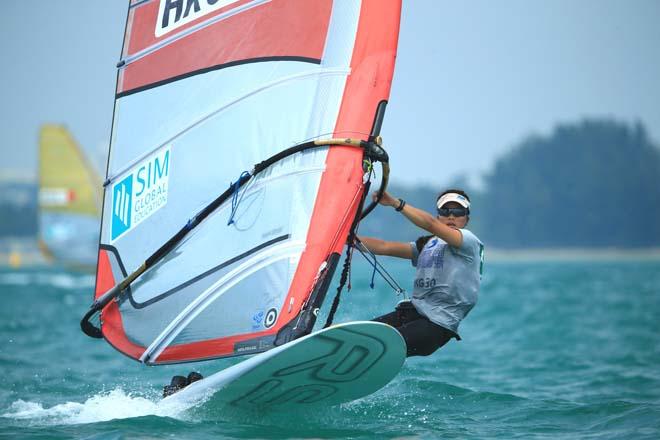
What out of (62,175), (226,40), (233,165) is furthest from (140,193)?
(62,175)

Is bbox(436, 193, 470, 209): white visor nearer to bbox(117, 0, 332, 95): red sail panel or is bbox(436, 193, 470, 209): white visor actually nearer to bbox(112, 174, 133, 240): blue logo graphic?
bbox(117, 0, 332, 95): red sail panel

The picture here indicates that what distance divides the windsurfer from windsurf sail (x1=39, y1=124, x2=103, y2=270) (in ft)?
99.1

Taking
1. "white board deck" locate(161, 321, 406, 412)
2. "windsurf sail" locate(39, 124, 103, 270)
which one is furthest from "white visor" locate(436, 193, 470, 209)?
"windsurf sail" locate(39, 124, 103, 270)

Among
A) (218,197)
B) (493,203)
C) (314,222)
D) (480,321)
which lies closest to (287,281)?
(314,222)

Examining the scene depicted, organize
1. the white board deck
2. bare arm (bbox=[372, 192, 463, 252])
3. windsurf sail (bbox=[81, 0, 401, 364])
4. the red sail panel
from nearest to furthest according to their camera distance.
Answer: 1. the white board deck
2. bare arm (bbox=[372, 192, 463, 252])
3. windsurf sail (bbox=[81, 0, 401, 364])
4. the red sail panel

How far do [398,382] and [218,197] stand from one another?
7.45ft

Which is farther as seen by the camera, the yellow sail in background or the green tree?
the green tree

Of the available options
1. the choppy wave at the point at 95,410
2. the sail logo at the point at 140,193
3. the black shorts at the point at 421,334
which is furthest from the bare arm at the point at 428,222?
the choppy wave at the point at 95,410

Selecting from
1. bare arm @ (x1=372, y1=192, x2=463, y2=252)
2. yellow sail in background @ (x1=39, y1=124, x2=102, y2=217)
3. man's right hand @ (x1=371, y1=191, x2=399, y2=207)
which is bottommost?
bare arm @ (x1=372, y1=192, x2=463, y2=252)

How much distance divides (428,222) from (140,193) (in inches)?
73.7

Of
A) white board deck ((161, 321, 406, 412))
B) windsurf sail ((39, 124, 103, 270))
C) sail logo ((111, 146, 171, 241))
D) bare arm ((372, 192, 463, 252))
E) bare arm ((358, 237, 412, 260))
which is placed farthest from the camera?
windsurf sail ((39, 124, 103, 270))

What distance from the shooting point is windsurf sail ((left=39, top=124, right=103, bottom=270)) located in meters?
34.5

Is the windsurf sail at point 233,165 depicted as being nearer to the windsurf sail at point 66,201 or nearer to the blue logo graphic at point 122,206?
the blue logo graphic at point 122,206

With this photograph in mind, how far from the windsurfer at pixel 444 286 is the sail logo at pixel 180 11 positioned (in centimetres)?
181
